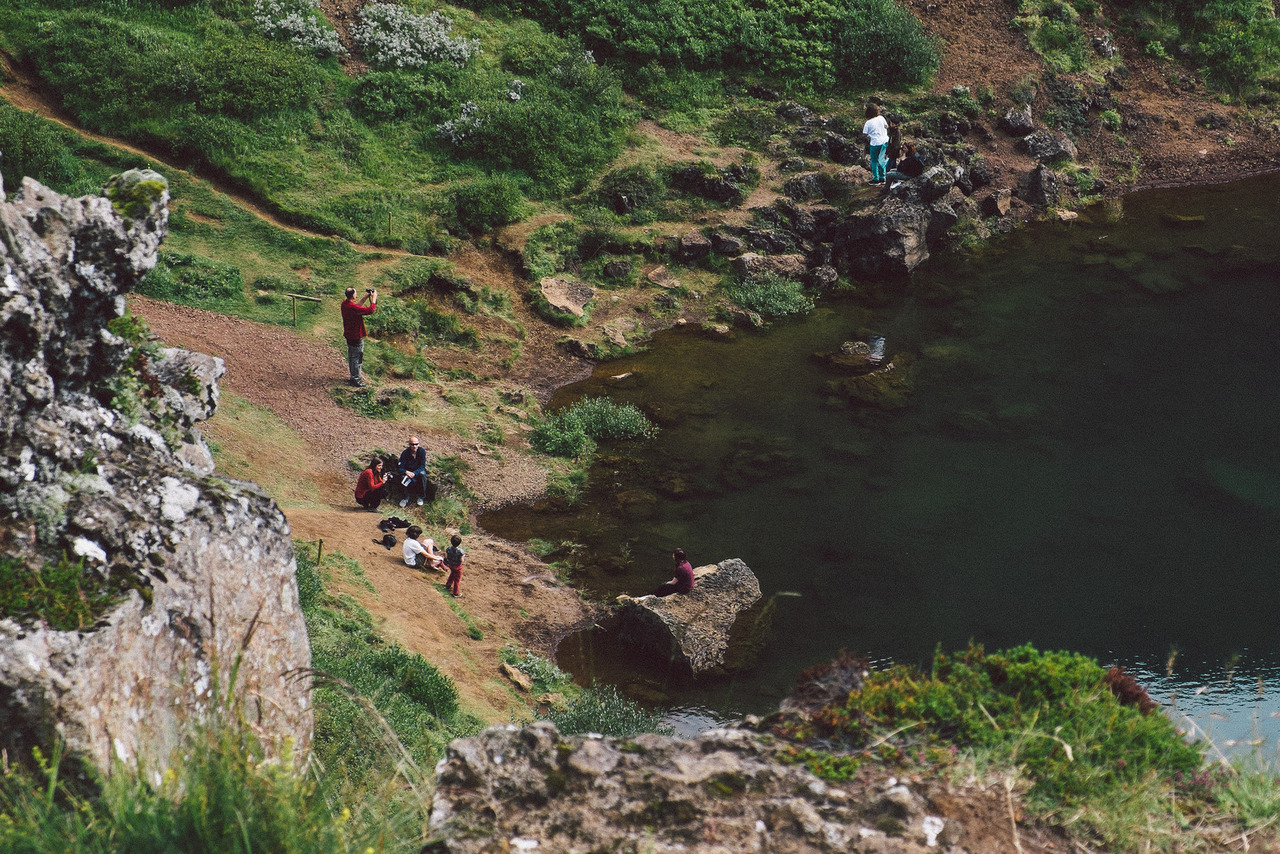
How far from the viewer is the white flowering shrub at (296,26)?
3497cm

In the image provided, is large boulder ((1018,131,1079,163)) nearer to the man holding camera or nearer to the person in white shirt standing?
the person in white shirt standing

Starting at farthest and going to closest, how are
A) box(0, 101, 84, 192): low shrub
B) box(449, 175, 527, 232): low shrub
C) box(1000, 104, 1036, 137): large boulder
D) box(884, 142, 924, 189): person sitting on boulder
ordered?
box(1000, 104, 1036, 137): large boulder → box(884, 142, 924, 189): person sitting on boulder → box(449, 175, 527, 232): low shrub → box(0, 101, 84, 192): low shrub

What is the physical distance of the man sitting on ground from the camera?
21938mm

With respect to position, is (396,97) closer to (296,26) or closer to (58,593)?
(296,26)

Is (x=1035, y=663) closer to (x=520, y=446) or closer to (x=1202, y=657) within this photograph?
(x=1202, y=657)

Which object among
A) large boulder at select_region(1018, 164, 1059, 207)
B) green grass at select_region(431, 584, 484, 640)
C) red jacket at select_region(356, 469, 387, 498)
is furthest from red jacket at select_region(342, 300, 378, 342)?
large boulder at select_region(1018, 164, 1059, 207)

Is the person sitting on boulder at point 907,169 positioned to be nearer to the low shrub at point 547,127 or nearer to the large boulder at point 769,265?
the large boulder at point 769,265

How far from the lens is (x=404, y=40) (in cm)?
3641

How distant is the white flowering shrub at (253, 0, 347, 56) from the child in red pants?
74.5 ft

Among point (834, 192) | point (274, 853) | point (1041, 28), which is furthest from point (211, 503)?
point (1041, 28)

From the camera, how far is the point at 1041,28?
1784 inches

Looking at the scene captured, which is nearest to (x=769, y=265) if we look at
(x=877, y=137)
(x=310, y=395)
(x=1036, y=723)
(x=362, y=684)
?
(x=877, y=137)

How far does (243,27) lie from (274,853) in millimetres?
35034

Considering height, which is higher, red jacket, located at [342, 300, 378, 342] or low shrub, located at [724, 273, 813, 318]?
low shrub, located at [724, 273, 813, 318]
